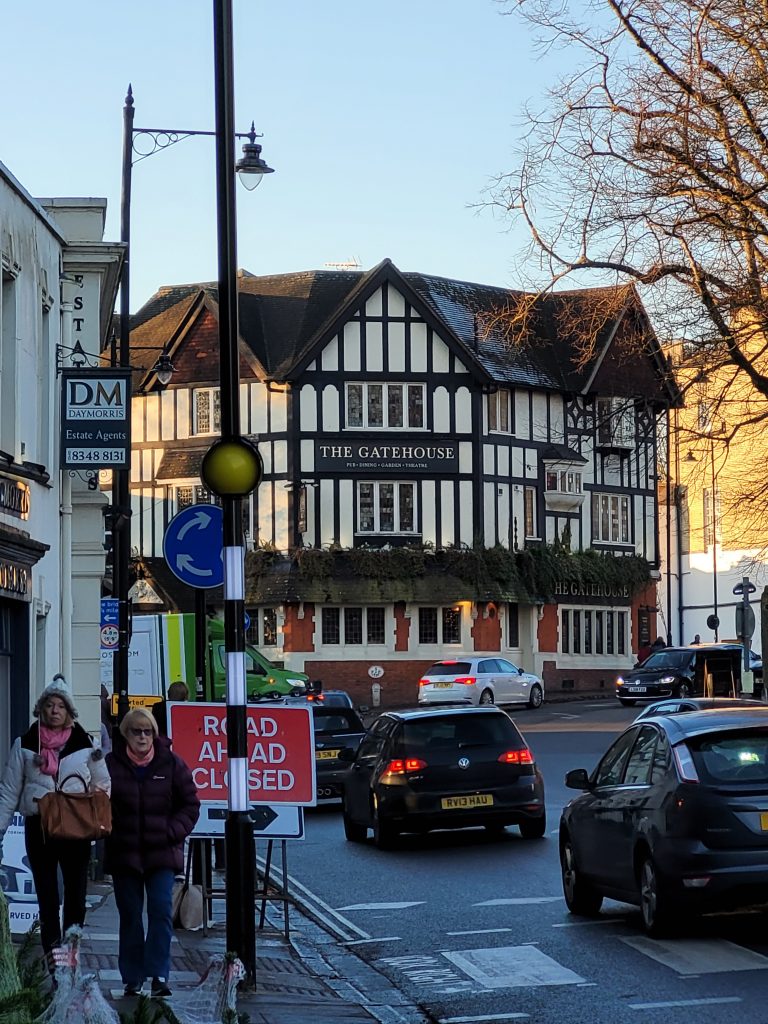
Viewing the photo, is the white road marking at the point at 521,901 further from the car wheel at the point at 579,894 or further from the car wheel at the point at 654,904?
the car wheel at the point at 654,904

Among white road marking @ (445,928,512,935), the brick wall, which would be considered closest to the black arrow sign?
white road marking @ (445,928,512,935)

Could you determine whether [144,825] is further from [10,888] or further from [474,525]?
[474,525]

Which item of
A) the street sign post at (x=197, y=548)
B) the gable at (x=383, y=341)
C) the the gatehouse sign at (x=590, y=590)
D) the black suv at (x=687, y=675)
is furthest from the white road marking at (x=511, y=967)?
the the gatehouse sign at (x=590, y=590)

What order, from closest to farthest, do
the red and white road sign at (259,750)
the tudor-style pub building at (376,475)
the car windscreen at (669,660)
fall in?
the red and white road sign at (259,750) → the car windscreen at (669,660) → the tudor-style pub building at (376,475)

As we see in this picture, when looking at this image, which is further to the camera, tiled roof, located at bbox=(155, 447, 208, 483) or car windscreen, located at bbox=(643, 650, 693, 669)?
tiled roof, located at bbox=(155, 447, 208, 483)

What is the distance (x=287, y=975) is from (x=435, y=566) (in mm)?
51333

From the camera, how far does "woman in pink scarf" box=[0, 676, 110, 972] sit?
11.1 m

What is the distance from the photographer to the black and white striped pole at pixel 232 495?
35.2ft

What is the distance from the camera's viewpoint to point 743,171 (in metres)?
20.0

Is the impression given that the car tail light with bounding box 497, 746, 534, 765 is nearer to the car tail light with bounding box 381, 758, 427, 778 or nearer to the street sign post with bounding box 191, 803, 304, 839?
the car tail light with bounding box 381, 758, 427, 778

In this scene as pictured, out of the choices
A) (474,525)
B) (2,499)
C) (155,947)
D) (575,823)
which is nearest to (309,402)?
(474,525)

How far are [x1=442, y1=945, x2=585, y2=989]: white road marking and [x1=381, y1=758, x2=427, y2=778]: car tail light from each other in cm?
794

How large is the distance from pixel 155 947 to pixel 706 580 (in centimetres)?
8150

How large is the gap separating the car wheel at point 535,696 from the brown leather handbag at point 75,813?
147 feet
